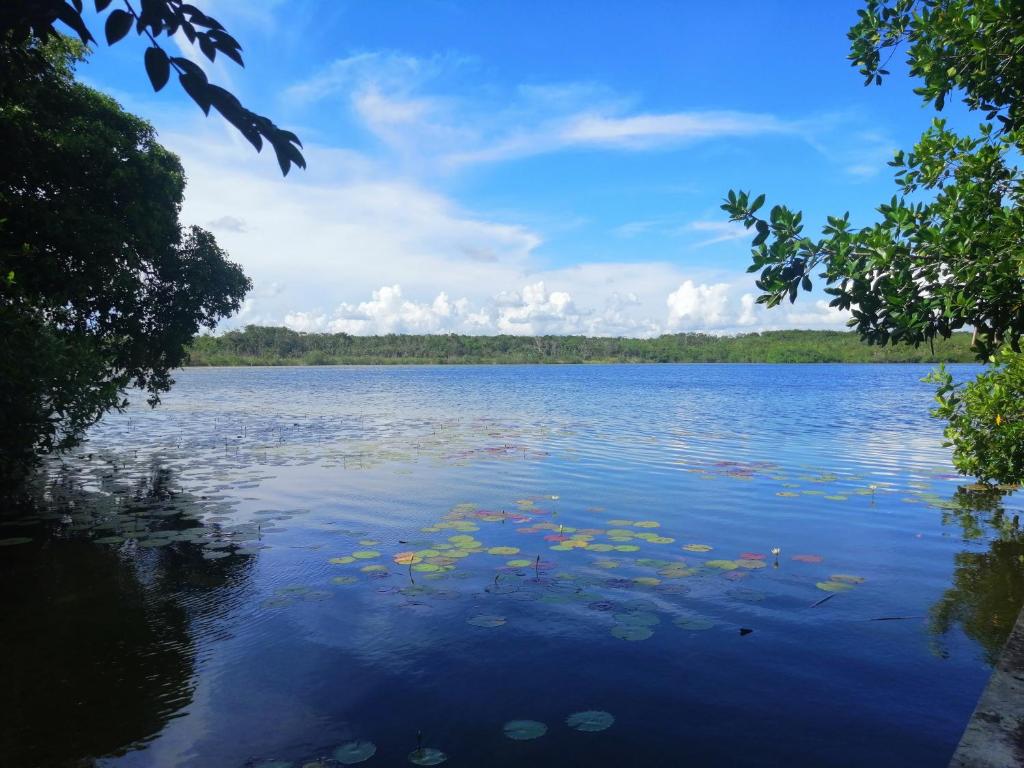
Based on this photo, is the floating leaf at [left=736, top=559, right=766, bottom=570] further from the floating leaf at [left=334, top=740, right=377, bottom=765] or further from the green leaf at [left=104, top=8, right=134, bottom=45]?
the green leaf at [left=104, top=8, right=134, bottom=45]

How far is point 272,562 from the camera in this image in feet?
29.3

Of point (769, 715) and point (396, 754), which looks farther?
point (769, 715)

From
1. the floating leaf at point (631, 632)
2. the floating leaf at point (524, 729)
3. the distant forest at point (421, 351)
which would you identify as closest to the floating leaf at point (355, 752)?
the floating leaf at point (524, 729)

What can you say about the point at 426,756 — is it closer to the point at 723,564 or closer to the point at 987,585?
the point at 723,564

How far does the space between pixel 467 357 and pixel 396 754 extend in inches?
7667

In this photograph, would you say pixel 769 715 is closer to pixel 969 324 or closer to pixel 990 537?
pixel 969 324

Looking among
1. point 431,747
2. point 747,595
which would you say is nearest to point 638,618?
point 747,595

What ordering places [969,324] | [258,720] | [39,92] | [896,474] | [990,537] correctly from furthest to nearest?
[896,474]
[39,92]
[990,537]
[969,324]
[258,720]

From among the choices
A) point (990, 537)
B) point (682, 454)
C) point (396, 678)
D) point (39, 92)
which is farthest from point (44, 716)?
point (682, 454)

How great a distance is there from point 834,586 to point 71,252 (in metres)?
15.3

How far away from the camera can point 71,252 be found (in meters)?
13.2

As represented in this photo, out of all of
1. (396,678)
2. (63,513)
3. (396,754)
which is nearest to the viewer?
(396,754)

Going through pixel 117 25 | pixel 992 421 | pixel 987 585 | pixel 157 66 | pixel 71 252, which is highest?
pixel 71 252

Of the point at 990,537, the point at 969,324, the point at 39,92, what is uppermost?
the point at 39,92
